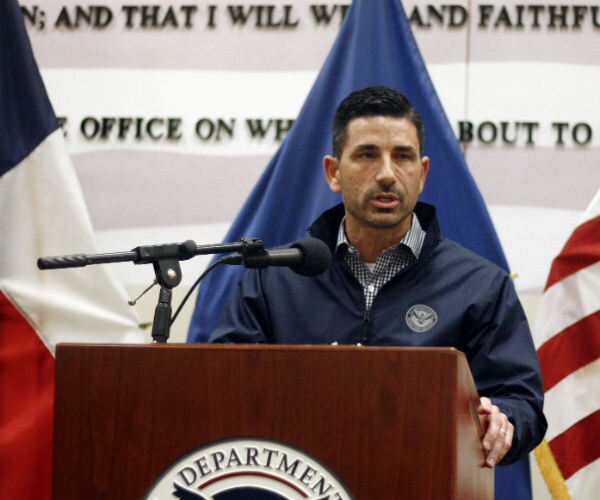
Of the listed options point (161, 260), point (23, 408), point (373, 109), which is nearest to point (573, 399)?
point (373, 109)

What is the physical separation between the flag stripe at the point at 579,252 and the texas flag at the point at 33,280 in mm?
1298

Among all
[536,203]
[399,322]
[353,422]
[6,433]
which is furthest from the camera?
[536,203]

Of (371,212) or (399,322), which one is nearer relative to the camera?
(399,322)

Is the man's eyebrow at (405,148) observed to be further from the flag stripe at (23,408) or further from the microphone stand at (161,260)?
the flag stripe at (23,408)

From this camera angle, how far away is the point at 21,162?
3033 millimetres

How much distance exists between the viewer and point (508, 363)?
2213 mm

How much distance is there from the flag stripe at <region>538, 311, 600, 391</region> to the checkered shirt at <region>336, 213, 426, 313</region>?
70 cm

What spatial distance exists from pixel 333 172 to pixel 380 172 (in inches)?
10.7

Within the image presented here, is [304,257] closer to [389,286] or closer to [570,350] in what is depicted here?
[389,286]

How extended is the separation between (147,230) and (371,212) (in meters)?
1.32

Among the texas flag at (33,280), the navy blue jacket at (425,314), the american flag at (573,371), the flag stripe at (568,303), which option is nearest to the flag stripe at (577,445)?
the american flag at (573,371)

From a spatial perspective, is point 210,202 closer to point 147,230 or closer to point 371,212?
point 147,230

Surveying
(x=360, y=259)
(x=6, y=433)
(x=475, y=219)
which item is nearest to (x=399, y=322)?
(x=360, y=259)

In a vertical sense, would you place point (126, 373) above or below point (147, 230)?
below
